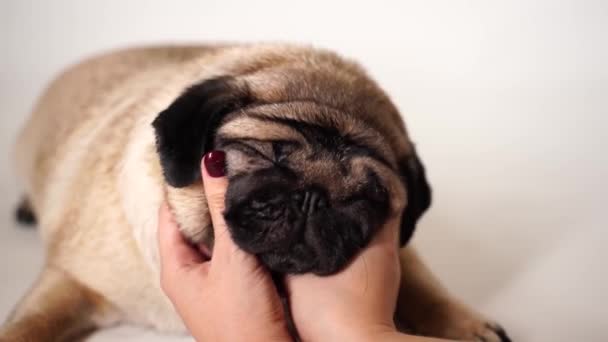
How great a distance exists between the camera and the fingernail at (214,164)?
2.07 meters

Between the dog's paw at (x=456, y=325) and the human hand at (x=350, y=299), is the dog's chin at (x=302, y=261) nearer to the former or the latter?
the human hand at (x=350, y=299)

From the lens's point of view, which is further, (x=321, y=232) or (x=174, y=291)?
(x=174, y=291)

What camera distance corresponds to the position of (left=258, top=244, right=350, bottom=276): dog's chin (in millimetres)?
1990

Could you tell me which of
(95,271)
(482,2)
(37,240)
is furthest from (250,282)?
(482,2)

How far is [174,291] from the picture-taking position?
7.33 feet

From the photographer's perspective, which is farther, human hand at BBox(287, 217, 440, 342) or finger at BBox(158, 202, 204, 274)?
finger at BBox(158, 202, 204, 274)

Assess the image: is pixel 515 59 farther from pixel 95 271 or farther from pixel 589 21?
pixel 95 271

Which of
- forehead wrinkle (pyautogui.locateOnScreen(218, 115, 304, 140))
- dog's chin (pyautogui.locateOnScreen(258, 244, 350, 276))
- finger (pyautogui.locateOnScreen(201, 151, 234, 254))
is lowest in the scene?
dog's chin (pyautogui.locateOnScreen(258, 244, 350, 276))

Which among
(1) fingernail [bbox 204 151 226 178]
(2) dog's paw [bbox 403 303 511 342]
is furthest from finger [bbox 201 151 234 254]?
(2) dog's paw [bbox 403 303 511 342]

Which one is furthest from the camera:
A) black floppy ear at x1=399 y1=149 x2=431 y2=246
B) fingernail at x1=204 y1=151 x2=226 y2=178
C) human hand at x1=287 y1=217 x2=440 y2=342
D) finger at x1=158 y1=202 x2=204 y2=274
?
black floppy ear at x1=399 y1=149 x2=431 y2=246

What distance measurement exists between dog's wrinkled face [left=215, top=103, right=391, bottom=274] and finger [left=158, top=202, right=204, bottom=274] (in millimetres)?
330

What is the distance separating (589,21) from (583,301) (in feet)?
10.3

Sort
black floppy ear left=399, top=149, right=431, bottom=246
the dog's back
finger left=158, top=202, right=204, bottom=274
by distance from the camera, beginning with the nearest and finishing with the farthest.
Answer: finger left=158, top=202, right=204, bottom=274 → black floppy ear left=399, top=149, right=431, bottom=246 → the dog's back

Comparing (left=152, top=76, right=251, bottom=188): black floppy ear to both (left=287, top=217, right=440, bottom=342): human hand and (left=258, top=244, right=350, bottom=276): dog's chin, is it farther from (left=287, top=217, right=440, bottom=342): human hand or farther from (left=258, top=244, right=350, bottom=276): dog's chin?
(left=287, top=217, right=440, bottom=342): human hand
